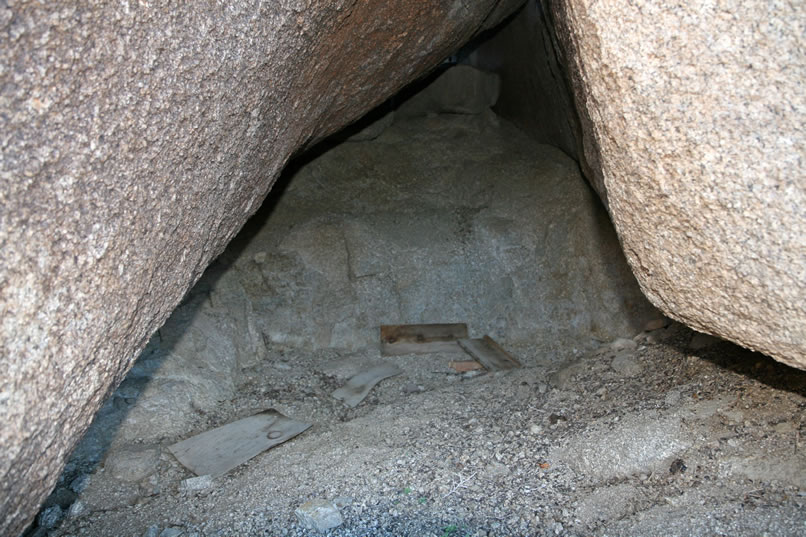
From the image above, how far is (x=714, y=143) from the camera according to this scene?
4.44ft

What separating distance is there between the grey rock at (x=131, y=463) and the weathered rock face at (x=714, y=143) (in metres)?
1.77

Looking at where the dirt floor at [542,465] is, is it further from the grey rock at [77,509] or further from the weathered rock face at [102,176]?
the weathered rock face at [102,176]

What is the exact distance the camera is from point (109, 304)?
4.12 feet

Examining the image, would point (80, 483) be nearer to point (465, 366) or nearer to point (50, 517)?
point (50, 517)

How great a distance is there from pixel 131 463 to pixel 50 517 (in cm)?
31

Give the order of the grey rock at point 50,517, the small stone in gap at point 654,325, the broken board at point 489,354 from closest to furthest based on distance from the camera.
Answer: the grey rock at point 50,517 → the small stone in gap at point 654,325 → the broken board at point 489,354

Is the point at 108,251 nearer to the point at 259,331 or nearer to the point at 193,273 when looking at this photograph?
the point at 193,273

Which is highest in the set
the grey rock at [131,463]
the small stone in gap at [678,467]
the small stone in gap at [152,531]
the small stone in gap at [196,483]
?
the grey rock at [131,463]

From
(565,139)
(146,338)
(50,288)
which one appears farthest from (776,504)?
(565,139)

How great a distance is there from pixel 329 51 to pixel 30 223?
129cm

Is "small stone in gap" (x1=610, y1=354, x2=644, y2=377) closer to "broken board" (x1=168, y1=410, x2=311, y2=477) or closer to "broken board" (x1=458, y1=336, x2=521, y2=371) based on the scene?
"broken board" (x1=458, y1=336, x2=521, y2=371)

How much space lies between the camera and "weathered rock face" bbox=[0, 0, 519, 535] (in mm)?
1030

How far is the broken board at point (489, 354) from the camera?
121 inches

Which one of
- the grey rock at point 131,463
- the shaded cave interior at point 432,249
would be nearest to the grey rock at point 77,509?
the grey rock at point 131,463
